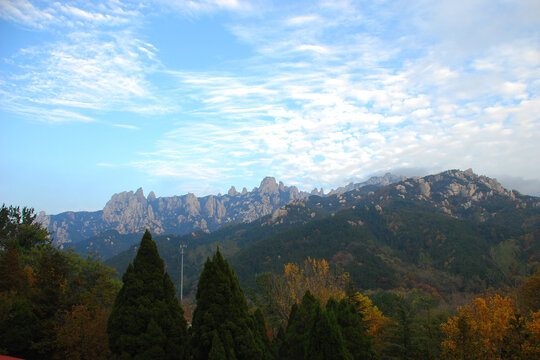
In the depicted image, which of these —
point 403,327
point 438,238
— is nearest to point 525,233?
point 438,238

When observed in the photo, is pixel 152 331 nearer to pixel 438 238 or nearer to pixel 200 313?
pixel 200 313

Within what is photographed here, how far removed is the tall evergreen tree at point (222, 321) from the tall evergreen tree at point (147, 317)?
1161mm

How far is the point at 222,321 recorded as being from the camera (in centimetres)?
1550

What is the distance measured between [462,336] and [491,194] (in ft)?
614

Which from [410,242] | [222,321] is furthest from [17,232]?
[410,242]

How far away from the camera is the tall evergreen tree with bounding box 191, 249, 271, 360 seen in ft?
48.5

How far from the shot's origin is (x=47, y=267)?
19688 millimetres

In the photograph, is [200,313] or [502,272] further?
[502,272]

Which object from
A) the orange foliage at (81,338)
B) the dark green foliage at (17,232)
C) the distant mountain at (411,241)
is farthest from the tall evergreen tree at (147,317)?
the distant mountain at (411,241)

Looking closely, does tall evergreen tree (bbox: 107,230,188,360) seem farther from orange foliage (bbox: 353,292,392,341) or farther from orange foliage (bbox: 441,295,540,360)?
orange foliage (bbox: 353,292,392,341)

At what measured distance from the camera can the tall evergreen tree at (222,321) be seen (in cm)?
1479

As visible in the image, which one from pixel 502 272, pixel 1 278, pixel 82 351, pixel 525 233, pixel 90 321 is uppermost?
pixel 1 278

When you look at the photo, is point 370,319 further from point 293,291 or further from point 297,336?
point 297,336

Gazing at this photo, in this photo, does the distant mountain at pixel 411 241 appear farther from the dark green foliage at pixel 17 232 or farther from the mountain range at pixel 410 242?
the dark green foliage at pixel 17 232
